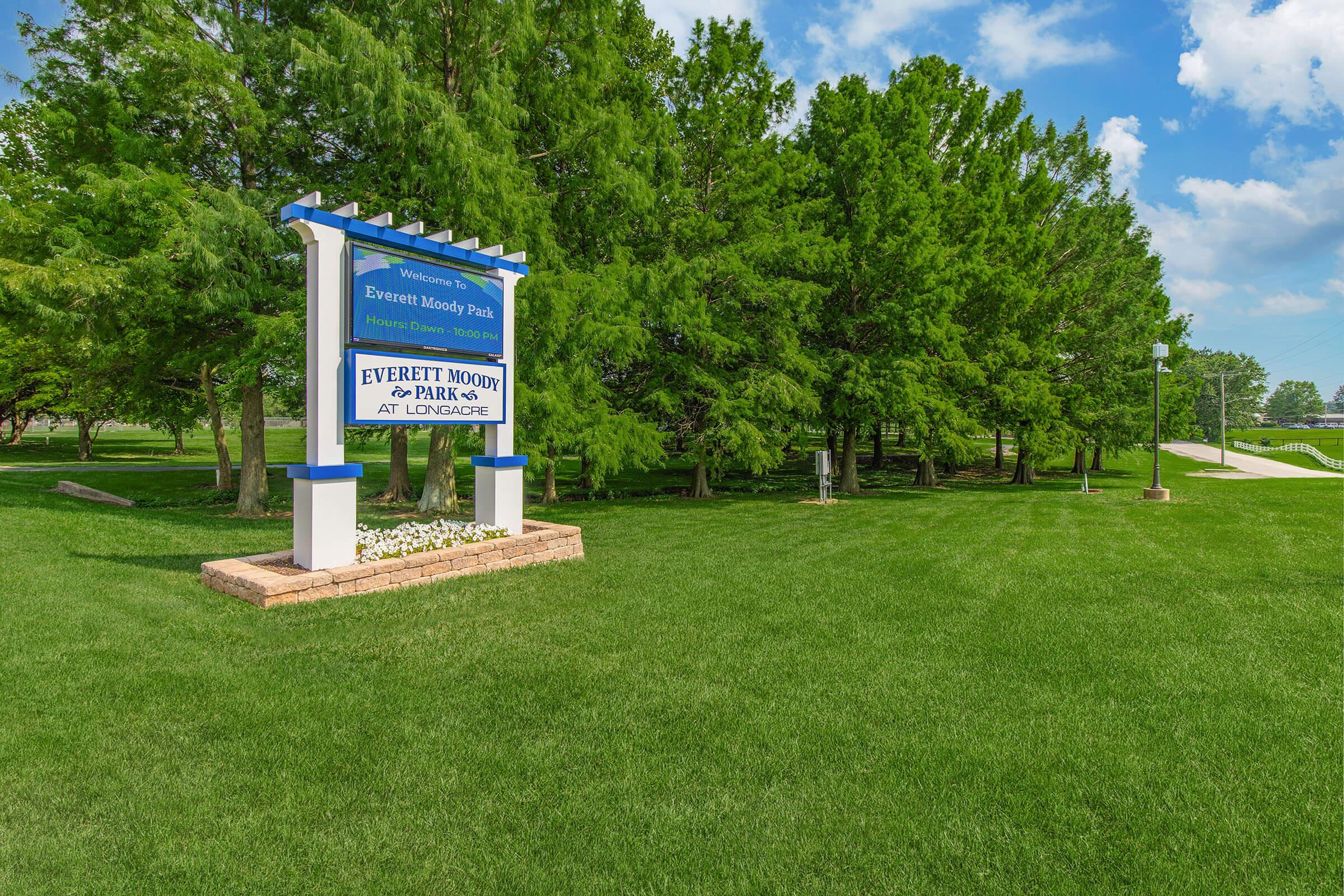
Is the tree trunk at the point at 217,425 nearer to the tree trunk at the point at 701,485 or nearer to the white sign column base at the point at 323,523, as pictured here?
the white sign column base at the point at 323,523

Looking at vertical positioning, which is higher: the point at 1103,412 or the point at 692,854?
the point at 1103,412

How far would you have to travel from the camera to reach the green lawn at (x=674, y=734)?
2754mm

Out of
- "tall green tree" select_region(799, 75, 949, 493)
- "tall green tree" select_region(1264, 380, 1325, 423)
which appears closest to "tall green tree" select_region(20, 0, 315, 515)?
"tall green tree" select_region(799, 75, 949, 493)

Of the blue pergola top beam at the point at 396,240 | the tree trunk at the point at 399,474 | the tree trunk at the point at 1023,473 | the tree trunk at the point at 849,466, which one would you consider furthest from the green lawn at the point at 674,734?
the tree trunk at the point at 1023,473

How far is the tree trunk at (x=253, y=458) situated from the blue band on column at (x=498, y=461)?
8271 millimetres

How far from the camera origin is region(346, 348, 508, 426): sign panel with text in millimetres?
7453

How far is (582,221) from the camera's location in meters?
14.6

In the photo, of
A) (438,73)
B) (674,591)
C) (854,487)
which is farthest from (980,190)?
(674,591)

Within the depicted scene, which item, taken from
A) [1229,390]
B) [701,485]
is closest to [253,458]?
[701,485]

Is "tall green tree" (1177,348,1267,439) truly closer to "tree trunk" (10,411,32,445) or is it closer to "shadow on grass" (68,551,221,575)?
"shadow on grass" (68,551,221,575)

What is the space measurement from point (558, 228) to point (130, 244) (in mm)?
7505

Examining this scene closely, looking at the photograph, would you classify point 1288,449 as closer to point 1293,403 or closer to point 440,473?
point 440,473

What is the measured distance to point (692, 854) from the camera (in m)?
2.81

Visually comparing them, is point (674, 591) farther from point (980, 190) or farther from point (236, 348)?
point (980, 190)
